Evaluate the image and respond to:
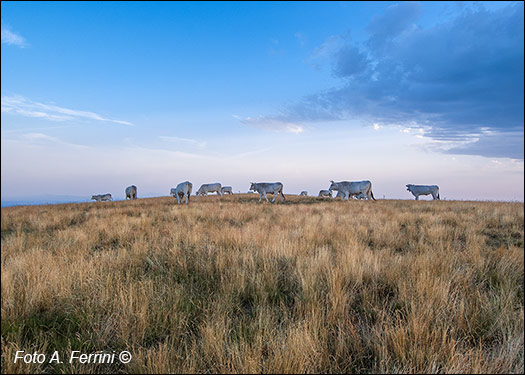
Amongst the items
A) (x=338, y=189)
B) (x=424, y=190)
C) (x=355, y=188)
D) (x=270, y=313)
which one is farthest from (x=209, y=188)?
(x=270, y=313)

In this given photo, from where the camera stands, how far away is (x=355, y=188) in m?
26.7

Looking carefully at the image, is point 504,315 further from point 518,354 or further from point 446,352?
point 446,352

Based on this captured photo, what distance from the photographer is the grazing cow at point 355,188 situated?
2650 centimetres

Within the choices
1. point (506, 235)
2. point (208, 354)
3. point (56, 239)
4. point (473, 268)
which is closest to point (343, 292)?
point (208, 354)

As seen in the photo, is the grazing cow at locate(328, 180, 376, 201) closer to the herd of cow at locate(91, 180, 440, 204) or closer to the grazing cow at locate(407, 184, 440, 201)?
the herd of cow at locate(91, 180, 440, 204)

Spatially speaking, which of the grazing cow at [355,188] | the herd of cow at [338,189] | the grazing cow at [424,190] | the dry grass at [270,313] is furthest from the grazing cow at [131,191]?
the grazing cow at [424,190]

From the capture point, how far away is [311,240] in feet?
22.4

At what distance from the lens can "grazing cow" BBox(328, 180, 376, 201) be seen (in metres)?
26.5

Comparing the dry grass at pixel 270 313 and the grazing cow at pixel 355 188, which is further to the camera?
the grazing cow at pixel 355 188

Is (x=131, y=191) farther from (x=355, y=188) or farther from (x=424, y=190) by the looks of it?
(x=424, y=190)

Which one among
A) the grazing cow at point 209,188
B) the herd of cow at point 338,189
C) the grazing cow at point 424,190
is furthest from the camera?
the grazing cow at point 209,188

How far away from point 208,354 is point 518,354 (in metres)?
2.65

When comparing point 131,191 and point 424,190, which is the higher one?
point 131,191

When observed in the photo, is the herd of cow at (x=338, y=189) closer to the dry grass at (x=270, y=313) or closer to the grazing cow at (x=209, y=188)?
the grazing cow at (x=209, y=188)
